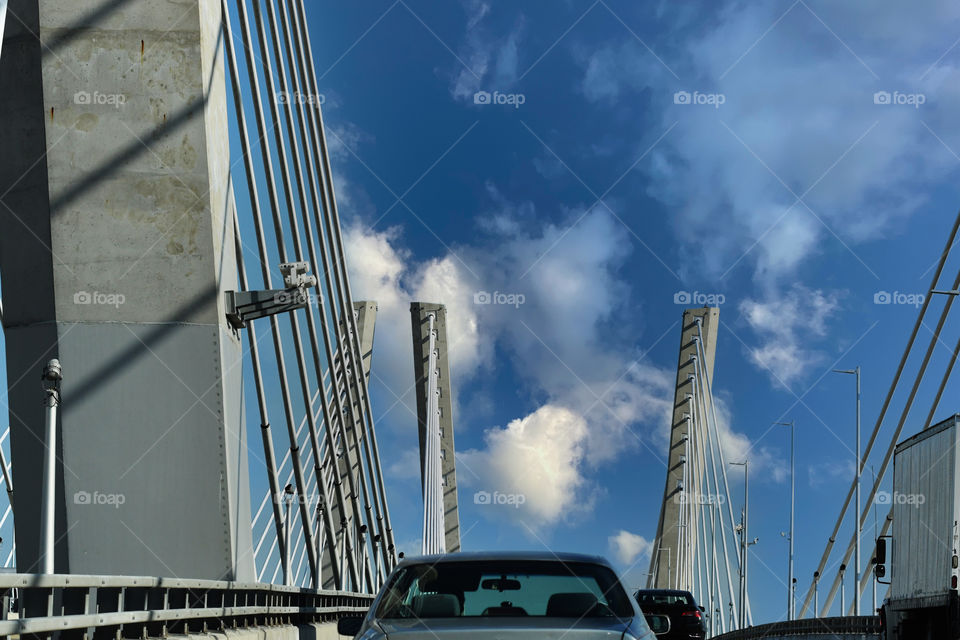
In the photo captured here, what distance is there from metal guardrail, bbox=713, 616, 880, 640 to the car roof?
1729 cm

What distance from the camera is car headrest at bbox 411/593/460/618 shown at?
20.2ft

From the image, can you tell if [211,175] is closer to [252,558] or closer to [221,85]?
[221,85]

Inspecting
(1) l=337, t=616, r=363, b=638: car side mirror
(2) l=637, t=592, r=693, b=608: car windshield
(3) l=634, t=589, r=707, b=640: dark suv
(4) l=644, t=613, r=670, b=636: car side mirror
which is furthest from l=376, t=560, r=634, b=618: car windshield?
(2) l=637, t=592, r=693, b=608: car windshield

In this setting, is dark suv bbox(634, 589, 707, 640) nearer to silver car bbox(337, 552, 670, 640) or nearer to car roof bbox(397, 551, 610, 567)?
car roof bbox(397, 551, 610, 567)

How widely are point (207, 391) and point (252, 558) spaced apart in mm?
2673

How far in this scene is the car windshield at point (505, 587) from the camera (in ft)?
21.0

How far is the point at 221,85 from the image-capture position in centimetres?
1652

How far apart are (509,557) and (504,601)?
229 millimetres

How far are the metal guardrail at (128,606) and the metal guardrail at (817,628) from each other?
12.9 m

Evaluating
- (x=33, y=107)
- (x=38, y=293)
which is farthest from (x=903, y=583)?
(x=33, y=107)

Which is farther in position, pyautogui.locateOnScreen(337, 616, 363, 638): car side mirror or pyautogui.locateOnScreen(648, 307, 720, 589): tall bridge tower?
pyautogui.locateOnScreen(648, 307, 720, 589): tall bridge tower

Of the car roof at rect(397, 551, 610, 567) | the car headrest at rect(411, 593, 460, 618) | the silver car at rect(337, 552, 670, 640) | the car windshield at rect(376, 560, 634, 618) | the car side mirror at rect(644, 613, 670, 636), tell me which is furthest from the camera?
the car side mirror at rect(644, 613, 670, 636)

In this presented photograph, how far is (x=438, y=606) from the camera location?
621cm

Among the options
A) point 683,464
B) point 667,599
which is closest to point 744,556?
point 683,464
